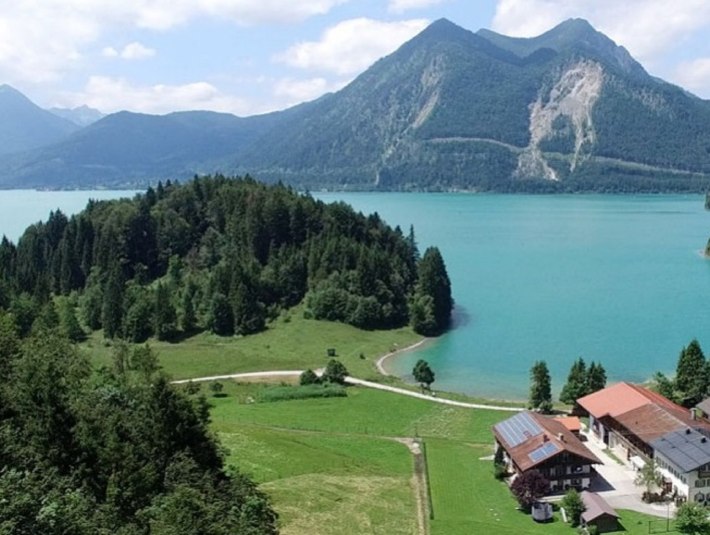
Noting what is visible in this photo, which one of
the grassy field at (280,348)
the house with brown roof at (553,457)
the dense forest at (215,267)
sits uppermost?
the dense forest at (215,267)

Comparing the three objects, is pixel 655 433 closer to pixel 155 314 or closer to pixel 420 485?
pixel 420 485

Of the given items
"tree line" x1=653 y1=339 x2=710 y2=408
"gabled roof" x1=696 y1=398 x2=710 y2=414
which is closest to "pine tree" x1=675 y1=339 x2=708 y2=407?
A: "tree line" x1=653 y1=339 x2=710 y2=408

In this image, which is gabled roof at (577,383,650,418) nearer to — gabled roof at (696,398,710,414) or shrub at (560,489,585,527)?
gabled roof at (696,398,710,414)

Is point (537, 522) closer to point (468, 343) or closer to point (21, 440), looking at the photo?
point (21, 440)

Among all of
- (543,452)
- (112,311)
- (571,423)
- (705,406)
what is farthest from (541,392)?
(112,311)

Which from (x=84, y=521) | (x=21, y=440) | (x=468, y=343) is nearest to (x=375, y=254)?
(x=468, y=343)

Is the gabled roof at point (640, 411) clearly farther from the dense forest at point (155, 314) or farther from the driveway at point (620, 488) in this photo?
the dense forest at point (155, 314)

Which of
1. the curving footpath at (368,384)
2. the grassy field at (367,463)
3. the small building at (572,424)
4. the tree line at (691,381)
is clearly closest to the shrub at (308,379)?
the curving footpath at (368,384)
